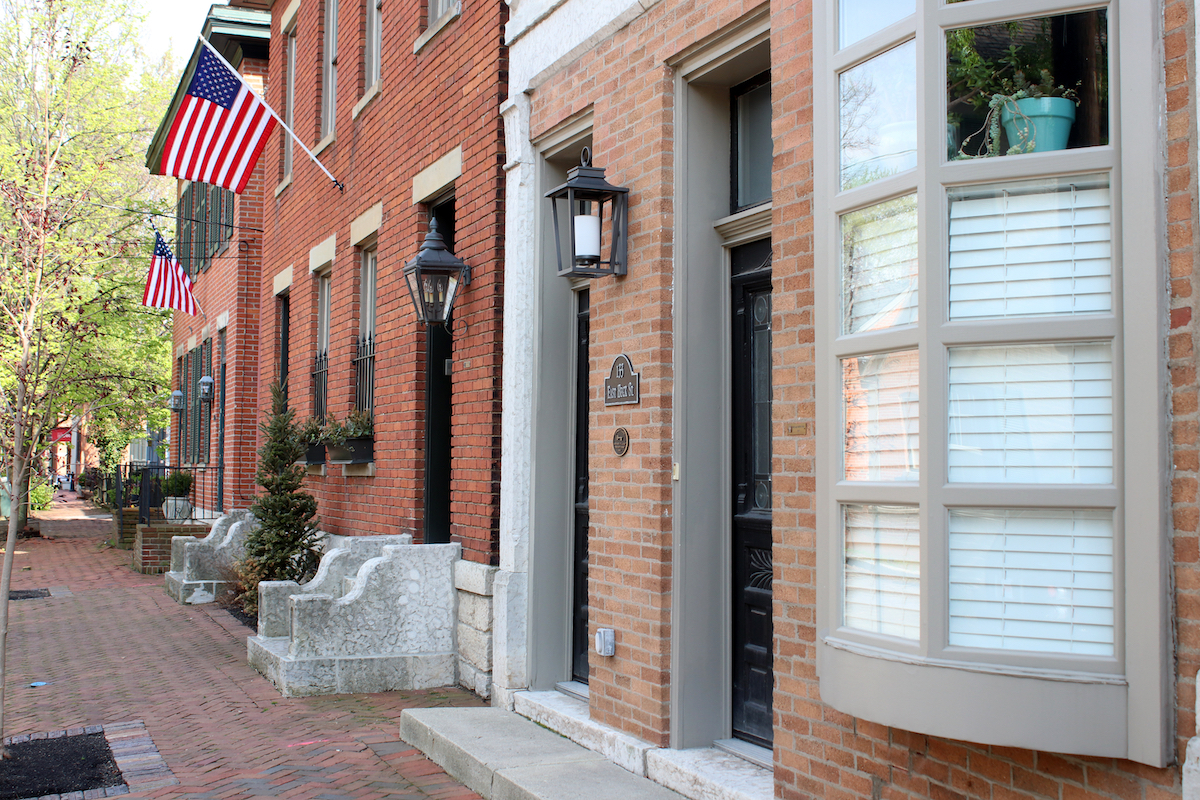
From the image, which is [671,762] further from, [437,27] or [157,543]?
[157,543]

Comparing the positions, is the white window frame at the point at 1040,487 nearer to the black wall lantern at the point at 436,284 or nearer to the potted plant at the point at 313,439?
the black wall lantern at the point at 436,284

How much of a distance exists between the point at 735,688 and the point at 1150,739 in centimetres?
248

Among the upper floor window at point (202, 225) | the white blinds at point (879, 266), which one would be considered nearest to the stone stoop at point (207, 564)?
the upper floor window at point (202, 225)

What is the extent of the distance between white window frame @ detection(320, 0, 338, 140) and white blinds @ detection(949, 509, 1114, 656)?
9.02 metres

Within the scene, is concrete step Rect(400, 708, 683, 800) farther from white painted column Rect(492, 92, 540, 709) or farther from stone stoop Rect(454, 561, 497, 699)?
stone stoop Rect(454, 561, 497, 699)

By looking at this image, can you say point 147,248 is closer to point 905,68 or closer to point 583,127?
point 583,127

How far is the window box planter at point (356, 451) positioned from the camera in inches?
347

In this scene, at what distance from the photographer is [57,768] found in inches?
211

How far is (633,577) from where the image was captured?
5137mm

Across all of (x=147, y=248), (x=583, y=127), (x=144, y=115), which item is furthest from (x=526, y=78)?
(x=144, y=115)

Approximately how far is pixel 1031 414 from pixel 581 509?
12.2 ft

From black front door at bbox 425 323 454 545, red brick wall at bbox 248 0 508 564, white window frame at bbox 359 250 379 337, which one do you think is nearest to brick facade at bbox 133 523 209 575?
red brick wall at bbox 248 0 508 564

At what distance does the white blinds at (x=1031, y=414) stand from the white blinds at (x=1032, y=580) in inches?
4.7

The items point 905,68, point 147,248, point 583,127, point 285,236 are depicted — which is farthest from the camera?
point 147,248
